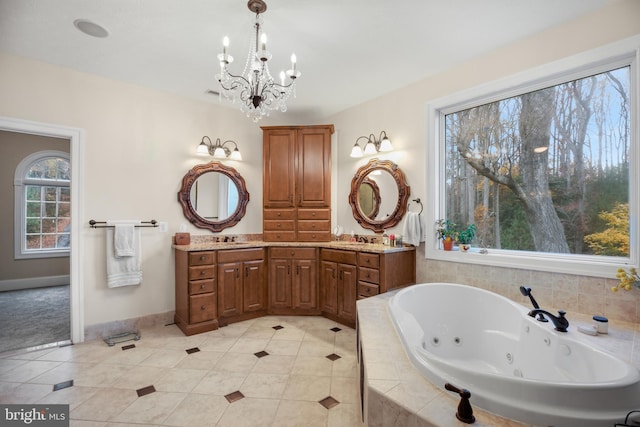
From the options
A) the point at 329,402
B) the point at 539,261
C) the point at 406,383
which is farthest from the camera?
the point at 539,261

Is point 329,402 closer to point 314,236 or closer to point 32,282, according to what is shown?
point 314,236

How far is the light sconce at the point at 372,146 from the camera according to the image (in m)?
3.41

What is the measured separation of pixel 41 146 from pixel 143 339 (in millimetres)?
4481

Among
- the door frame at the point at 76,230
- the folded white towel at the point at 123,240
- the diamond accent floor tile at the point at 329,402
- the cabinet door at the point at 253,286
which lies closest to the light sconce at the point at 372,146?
the cabinet door at the point at 253,286

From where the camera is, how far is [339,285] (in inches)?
130

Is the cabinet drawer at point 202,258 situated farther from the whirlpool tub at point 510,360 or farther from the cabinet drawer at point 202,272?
the whirlpool tub at point 510,360

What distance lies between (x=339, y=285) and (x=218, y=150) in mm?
2245

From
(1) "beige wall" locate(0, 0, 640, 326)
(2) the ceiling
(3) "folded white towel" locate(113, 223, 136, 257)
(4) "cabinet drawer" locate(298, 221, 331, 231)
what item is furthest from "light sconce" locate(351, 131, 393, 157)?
(3) "folded white towel" locate(113, 223, 136, 257)

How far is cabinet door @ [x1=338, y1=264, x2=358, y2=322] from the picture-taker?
3139 mm

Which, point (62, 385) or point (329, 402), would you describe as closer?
point (329, 402)

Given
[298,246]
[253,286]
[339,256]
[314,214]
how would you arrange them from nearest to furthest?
[339,256]
[253,286]
[298,246]
[314,214]

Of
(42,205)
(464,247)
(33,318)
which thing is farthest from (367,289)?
(42,205)

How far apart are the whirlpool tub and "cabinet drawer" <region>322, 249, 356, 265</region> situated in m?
0.81

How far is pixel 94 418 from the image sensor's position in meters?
1.75
